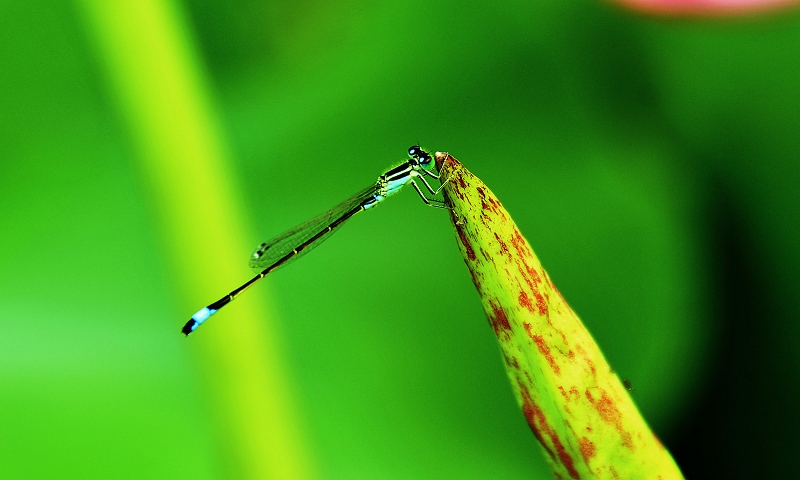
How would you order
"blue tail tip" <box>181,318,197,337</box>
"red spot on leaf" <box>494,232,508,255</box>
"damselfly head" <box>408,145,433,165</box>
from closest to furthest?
"red spot on leaf" <box>494,232,508,255</box>
"blue tail tip" <box>181,318,197,337</box>
"damselfly head" <box>408,145,433,165</box>

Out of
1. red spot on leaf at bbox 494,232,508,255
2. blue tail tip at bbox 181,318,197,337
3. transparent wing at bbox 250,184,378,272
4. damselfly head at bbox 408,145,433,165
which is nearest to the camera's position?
red spot on leaf at bbox 494,232,508,255

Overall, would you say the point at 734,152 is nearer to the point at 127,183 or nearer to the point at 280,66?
the point at 280,66

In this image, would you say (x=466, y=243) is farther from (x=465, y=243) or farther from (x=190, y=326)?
(x=190, y=326)

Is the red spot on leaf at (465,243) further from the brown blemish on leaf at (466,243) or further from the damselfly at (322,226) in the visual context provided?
the damselfly at (322,226)

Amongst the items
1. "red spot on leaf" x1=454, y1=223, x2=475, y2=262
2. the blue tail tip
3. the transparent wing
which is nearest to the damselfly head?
the transparent wing

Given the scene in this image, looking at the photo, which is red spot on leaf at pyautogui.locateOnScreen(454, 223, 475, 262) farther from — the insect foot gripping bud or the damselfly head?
the damselfly head

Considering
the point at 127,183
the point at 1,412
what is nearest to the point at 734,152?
the point at 127,183
